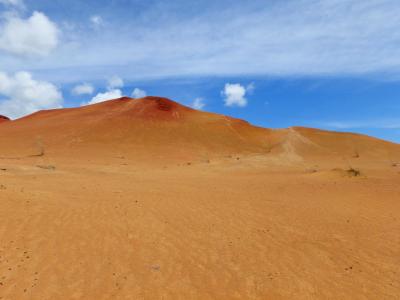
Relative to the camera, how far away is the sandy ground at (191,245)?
17.6 ft

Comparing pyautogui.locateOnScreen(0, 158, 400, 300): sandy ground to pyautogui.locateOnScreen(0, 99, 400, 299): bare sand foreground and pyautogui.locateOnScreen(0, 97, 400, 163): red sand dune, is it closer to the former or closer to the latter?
pyautogui.locateOnScreen(0, 99, 400, 299): bare sand foreground

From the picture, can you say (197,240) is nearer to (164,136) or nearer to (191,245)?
(191,245)

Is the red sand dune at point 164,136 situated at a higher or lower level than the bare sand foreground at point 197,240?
higher

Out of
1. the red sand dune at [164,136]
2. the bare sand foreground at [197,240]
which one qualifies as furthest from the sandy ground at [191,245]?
the red sand dune at [164,136]

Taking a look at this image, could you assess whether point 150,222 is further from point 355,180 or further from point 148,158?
point 148,158

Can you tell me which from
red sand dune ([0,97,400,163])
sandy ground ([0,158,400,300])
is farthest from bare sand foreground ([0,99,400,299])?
red sand dune ([0,97,400,163])

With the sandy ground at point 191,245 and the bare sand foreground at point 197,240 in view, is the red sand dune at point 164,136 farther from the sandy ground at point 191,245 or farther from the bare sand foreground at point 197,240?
the sandy ground at point 191,245

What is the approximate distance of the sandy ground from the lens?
17.6 feet

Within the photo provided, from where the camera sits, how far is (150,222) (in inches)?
343

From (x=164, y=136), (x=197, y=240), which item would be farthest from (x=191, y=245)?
(x=164, y=136)

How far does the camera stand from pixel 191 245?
23.8 ft

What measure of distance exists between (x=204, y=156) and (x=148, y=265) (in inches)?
1099

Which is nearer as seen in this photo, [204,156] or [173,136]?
[204,156]

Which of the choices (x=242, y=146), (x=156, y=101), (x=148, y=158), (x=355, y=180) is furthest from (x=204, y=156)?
(x=156, y=101)
